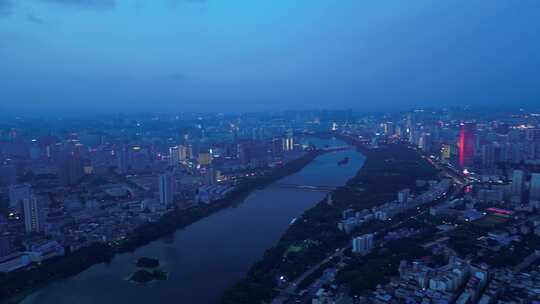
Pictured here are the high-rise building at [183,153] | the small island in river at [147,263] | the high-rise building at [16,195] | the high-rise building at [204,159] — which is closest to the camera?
the small island in river at [147,263]

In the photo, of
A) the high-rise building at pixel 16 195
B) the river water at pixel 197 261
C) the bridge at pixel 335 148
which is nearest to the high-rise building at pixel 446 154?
the bridge at pixel 335 148

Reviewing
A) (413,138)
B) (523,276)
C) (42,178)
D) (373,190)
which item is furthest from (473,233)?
(413,138)

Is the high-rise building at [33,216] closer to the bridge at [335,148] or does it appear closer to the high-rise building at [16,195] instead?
the high-rise building at [16,195]

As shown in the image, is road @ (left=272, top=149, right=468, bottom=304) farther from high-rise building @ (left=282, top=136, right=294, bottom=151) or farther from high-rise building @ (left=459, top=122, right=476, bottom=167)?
high-rise building @ (left=282, top=136, right=294, bottom=151)

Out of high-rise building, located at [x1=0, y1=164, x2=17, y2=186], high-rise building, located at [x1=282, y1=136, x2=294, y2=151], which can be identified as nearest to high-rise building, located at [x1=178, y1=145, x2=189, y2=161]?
high-rise building, located at [x1=282, y1=136, x2=294, y2=151]

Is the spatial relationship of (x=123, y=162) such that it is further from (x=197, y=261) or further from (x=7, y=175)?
(x=197, y=261)

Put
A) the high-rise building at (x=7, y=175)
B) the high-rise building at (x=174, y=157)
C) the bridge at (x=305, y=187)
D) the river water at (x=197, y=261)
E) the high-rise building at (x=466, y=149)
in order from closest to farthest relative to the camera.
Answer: the river water at (x=197, y=261)
the bridge at (x=305, y=187)
the high-rise building at (x=7, y=175)
the high-rise building at (x=466, y=149)
the high-rise building at (x=174, y=157)

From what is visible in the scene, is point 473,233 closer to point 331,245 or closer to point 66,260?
point 331,245

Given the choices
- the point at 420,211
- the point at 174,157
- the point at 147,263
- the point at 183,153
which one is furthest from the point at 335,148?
the point at 147,263
